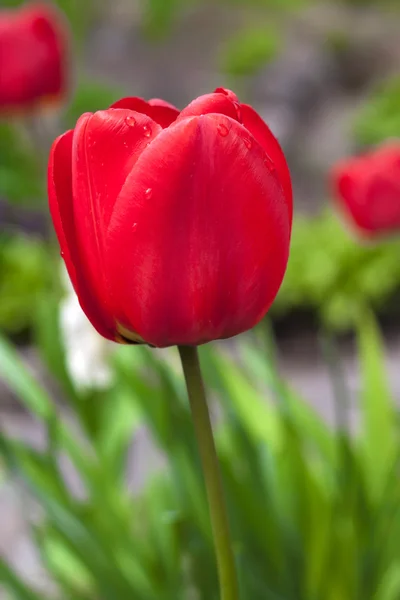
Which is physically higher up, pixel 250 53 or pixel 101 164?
pixel 101 164

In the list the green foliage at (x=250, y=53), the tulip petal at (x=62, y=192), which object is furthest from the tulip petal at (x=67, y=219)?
the green foliage at (x=250, y=53)

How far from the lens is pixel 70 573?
0.77 metres

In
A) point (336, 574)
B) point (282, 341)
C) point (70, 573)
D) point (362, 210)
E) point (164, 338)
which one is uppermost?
point (164, 338)

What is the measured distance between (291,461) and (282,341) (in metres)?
1.57

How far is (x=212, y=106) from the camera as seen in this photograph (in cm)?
24

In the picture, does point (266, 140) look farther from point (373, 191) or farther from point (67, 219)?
point (373, 191)

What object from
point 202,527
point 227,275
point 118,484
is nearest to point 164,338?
point 227,275

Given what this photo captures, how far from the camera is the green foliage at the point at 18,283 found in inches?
88.8

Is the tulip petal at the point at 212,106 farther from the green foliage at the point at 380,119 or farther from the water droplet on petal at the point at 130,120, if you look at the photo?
the green foliage at the point at 380,119

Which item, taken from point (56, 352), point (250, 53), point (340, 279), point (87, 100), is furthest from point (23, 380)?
point (250, 53)

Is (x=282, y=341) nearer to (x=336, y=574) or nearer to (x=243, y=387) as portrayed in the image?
(x=243, y=387)

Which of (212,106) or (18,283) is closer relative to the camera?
(212,106)

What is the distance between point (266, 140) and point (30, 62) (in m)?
0.55

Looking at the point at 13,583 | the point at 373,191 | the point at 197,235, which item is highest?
the point at 197,235
